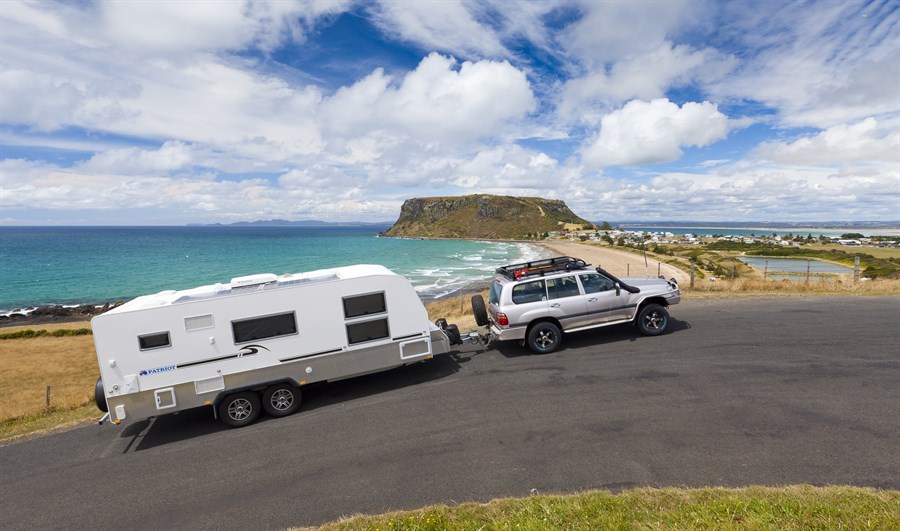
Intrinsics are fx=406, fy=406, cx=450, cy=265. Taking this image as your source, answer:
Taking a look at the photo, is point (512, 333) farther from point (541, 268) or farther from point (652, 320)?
point (652, 320)

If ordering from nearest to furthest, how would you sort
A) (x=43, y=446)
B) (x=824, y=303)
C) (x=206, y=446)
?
1. (x=206, y=446)
2. (x=43, y=446)
3. (x=824, y=303)

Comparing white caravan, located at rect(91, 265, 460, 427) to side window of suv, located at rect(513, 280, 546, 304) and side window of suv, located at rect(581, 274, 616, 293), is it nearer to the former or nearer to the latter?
side window of suv, located at rect(513, 280, 546, 304)

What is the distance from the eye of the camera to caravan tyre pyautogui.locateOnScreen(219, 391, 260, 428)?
316 inches

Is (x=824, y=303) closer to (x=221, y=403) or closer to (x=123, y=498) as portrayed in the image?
(x=221, y=403)

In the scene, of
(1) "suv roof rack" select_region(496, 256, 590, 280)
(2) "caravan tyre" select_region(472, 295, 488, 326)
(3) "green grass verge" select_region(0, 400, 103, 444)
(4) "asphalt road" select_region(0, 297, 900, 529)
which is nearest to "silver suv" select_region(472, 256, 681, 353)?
(1) "suv roof rack" select_region(496, 256, 590, 280)

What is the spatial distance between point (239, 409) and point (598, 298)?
8684 millimetres

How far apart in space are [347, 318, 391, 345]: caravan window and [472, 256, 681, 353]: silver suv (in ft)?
10.1

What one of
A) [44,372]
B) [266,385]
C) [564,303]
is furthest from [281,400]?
[44,372]

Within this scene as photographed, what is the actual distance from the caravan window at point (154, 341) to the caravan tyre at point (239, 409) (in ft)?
5.12

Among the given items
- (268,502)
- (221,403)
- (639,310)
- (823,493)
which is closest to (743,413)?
(823,493)

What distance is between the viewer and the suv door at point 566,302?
10.4m

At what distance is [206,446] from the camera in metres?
7.38

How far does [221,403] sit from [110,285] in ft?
203

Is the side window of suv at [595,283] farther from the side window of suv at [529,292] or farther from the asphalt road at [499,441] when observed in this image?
the asphalt road at [499,441]
